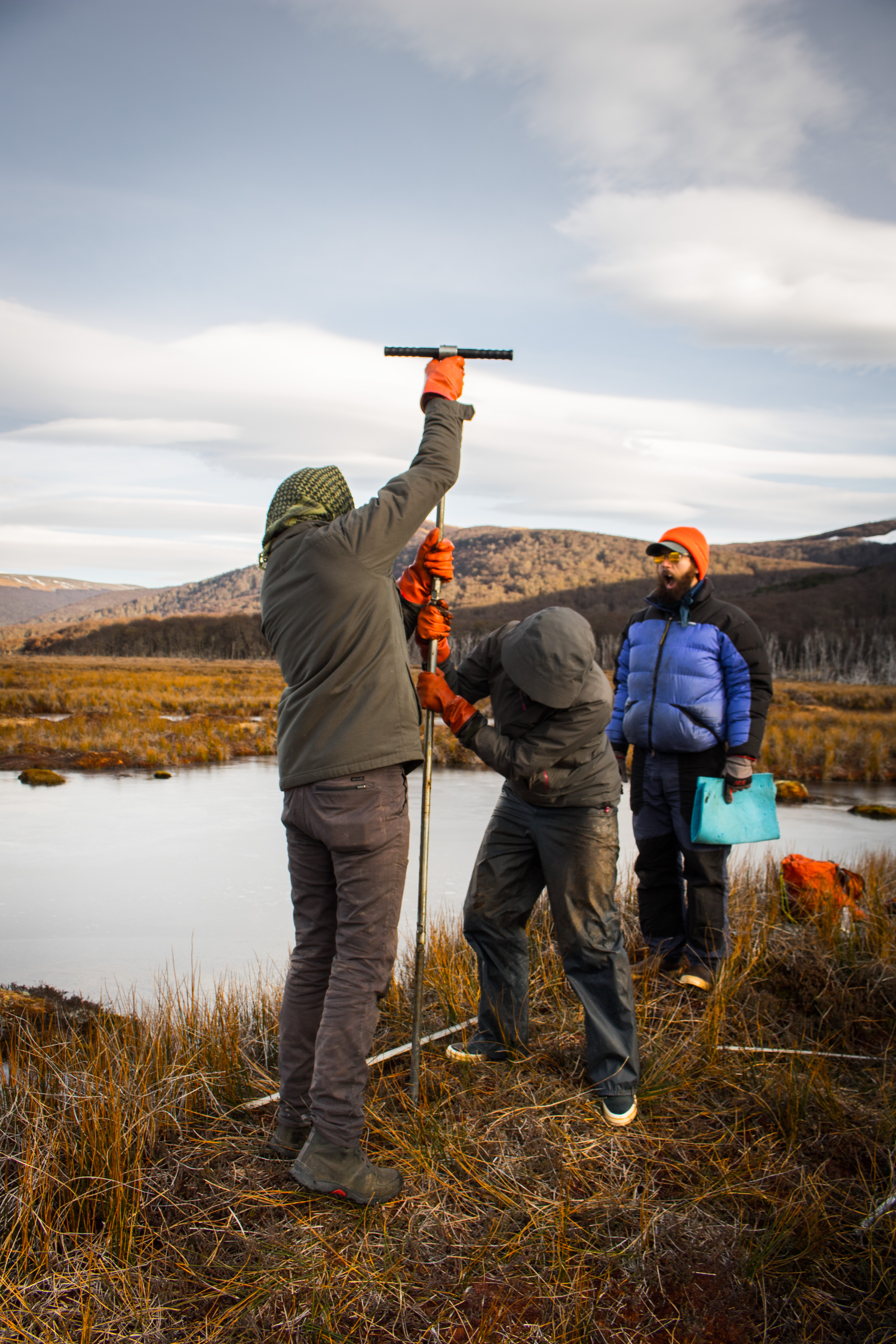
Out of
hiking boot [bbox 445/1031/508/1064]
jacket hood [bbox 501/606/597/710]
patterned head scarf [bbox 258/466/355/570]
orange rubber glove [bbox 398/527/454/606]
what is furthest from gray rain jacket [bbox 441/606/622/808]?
hiking boot [bbox 445/1031/508/1064]

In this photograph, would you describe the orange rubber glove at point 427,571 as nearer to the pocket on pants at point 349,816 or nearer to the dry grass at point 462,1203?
the pocket on pants at point 349,816

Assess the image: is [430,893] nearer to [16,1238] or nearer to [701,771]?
[701,771]

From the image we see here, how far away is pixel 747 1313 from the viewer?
74.7 inches

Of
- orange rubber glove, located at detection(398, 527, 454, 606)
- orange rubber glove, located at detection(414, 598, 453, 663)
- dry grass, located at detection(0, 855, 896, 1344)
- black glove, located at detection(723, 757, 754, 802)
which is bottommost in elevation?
dry grass, located at detection(0, 855, 896, 1344)

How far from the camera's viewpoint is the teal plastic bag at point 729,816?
3.48 m

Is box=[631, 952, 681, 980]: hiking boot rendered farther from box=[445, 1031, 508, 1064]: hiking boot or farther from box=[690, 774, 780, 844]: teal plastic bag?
box=[445, 1031, 508, 1064]: hiking boot

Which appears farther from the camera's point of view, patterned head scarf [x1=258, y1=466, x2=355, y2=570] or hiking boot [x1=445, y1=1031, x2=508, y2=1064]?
hiking boot [x1=445, y1=1031, x2=508, y2=1064]

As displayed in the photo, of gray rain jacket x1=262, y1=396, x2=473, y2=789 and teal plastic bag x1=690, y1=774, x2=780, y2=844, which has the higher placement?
gray rain jacket x1=262, y1=396, x2=473, y2=789

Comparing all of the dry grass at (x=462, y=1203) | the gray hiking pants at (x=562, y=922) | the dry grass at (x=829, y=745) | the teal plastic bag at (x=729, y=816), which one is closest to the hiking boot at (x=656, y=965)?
the dry grass at (x=462, y=1203)

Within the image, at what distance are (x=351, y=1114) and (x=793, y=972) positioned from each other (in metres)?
2.71

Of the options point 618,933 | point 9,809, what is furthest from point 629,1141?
point 9,809

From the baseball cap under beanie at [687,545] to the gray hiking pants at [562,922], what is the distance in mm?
1342

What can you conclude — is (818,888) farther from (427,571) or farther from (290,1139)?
(290,1139)

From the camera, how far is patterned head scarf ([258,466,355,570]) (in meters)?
2.19
